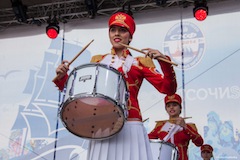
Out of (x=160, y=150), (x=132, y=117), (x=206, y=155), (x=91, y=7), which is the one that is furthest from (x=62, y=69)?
(x=91, y=7)

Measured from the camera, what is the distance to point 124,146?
201cm

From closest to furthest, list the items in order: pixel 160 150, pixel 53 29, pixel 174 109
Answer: pixel 160 150 < pixel 174 109 < pixel 53 29

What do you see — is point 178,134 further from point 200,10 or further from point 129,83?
point 200,10

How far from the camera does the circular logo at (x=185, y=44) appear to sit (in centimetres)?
593

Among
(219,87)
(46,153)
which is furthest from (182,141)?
(46,153)

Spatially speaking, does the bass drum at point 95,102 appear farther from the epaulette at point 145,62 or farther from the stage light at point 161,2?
the stage light at point 161,2

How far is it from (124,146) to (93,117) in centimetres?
22

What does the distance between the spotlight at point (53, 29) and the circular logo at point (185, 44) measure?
5.84 ft

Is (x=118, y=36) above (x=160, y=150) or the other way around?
above

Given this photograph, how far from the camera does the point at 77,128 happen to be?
79.7 inches

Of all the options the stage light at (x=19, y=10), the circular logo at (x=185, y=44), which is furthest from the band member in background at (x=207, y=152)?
the stage light at (x=19, y=10)

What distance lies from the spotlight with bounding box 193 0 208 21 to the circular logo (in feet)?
1.27

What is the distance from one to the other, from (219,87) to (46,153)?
2.88 meters

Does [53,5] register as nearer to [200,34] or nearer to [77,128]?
[200,34]
